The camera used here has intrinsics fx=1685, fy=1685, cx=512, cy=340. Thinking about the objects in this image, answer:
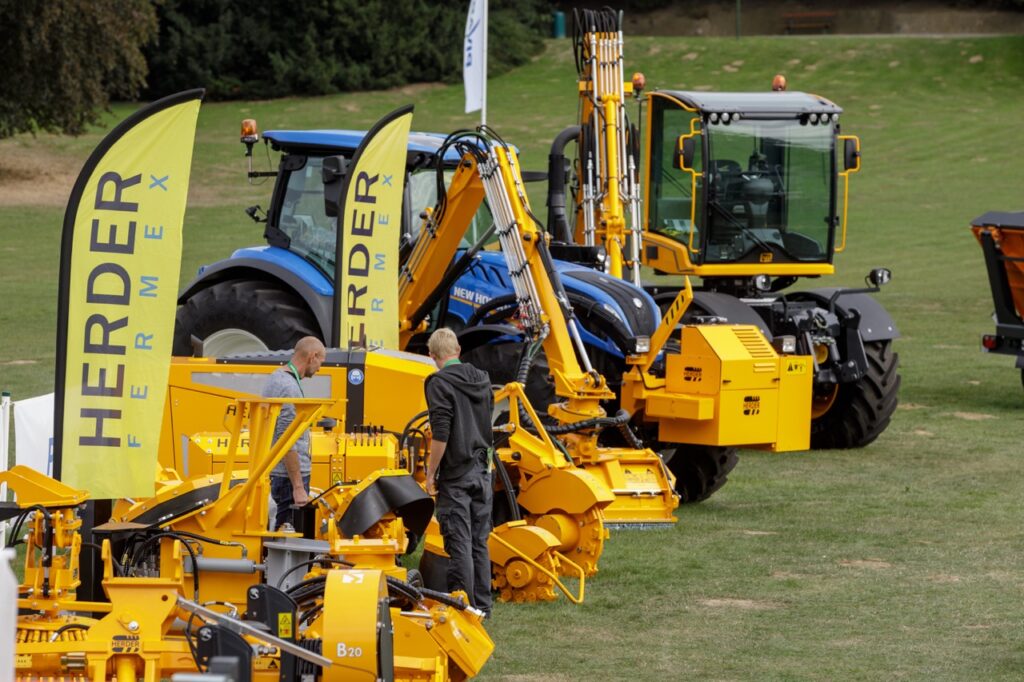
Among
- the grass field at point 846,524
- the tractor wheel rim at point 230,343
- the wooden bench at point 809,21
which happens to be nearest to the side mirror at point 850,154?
the grass field at point 846,524

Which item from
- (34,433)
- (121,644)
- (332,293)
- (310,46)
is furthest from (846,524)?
(310,46)

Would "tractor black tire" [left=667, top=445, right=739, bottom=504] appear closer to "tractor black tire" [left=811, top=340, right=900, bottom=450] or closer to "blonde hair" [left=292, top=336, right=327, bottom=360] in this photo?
"tractor black tire" [left=811, top=340, right=900, bottom=450]

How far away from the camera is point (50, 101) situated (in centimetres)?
3888

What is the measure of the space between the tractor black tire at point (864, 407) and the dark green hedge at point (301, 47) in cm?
3890

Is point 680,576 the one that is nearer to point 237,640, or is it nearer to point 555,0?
point 237,640

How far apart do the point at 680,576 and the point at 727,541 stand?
1174 millimetres

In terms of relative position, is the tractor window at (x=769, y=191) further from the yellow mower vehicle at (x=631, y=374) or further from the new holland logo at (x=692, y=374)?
the new holland logo at (x=692, y=374)

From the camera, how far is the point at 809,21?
62750mm

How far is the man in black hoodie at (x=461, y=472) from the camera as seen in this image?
9.23 meters

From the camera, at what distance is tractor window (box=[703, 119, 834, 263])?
50.5 ft

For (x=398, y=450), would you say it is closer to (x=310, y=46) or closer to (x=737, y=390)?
(x=737, y=390)

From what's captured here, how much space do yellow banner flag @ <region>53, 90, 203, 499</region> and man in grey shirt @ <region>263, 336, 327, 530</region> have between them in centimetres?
108

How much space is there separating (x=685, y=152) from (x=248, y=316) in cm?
410

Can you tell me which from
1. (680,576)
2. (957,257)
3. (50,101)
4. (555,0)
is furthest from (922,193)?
(680,576)
